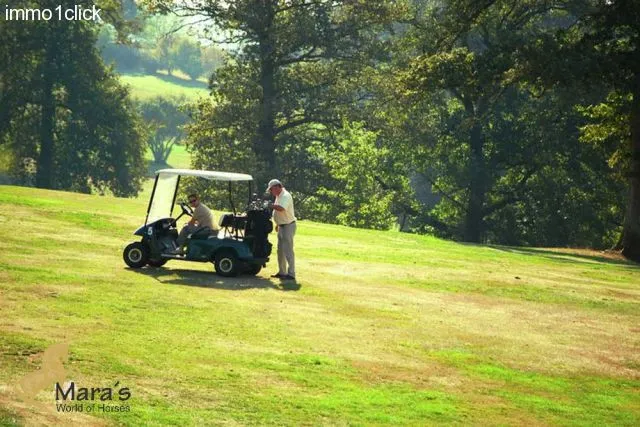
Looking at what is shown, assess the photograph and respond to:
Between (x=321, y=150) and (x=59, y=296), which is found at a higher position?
(x=321, y=150)

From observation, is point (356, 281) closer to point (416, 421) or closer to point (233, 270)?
point (233, 270)

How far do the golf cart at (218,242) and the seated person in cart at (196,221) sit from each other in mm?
103

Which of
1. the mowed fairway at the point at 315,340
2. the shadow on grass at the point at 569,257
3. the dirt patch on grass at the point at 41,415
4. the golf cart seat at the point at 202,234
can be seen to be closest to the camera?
the dirt patch on grass at the point at 41,415

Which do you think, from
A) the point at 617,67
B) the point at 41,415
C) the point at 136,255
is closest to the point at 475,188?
the point at 617,67

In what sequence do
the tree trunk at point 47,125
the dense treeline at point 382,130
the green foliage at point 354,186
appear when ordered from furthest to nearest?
the tree trunk at point 47,125 < the green foliage at point 354,186 < the dense treeline at point 382,130

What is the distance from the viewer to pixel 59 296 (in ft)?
59.9

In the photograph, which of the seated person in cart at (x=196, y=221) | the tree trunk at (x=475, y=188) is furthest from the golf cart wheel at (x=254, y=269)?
the tree trunk at (x=475, y=188)

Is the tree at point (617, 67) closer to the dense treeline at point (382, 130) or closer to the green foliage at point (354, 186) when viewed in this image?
the dense treeline at point (382, 130)

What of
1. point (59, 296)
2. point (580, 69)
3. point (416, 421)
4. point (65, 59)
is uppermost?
point (65, 59)

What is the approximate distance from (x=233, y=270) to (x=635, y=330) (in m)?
8.38

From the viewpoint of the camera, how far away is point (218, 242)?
2273 centimetres

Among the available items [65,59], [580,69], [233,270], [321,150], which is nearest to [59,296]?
[233,270]

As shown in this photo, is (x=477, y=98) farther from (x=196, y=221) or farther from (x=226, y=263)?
(x=226, y=263)

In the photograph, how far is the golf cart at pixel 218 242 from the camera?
2273cm
